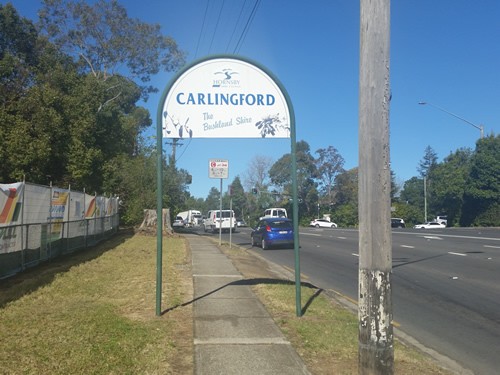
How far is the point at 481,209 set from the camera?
6275 centimetres

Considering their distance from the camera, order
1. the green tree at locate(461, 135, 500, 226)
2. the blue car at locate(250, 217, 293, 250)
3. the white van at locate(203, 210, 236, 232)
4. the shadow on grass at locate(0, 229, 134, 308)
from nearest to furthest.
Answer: the shadow on grass at locate(0, 229, 134, 308), the blue car at locate(250, 217, 293, 250), the white van at locate(203, 210, 236, 232), the green tree at locate(461, 135, 500, 226)

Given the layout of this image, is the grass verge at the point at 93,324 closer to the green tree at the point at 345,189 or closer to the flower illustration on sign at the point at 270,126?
the flower illustration on sign at the point at 270,126

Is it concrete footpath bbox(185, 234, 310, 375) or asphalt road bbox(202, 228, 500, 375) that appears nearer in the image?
concrete footpath bbox(185, 234, 310, 375)

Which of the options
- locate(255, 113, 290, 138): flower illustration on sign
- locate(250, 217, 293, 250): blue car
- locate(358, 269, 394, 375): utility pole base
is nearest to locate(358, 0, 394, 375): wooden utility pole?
locate(358, 269, 394, 375): utility pole base

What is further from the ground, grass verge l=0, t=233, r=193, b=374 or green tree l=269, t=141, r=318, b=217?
green tree l=269, t=141, r=318, b=217

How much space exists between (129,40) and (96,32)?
238cm

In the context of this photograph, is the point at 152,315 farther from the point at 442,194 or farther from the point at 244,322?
the point at 442,194

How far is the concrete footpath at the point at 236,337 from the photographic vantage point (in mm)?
5160

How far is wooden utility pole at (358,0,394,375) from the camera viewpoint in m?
4.68

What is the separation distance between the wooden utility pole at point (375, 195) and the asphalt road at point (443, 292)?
5.94 ft

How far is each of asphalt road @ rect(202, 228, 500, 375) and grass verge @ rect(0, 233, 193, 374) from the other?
3.40 metres

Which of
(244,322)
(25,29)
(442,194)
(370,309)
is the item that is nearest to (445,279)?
(244,322)

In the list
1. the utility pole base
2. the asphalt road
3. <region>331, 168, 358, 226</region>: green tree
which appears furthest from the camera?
<region>331, 168, 358, 226</region>: green tree

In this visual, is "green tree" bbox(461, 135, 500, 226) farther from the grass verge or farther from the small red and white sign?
the grass verge
